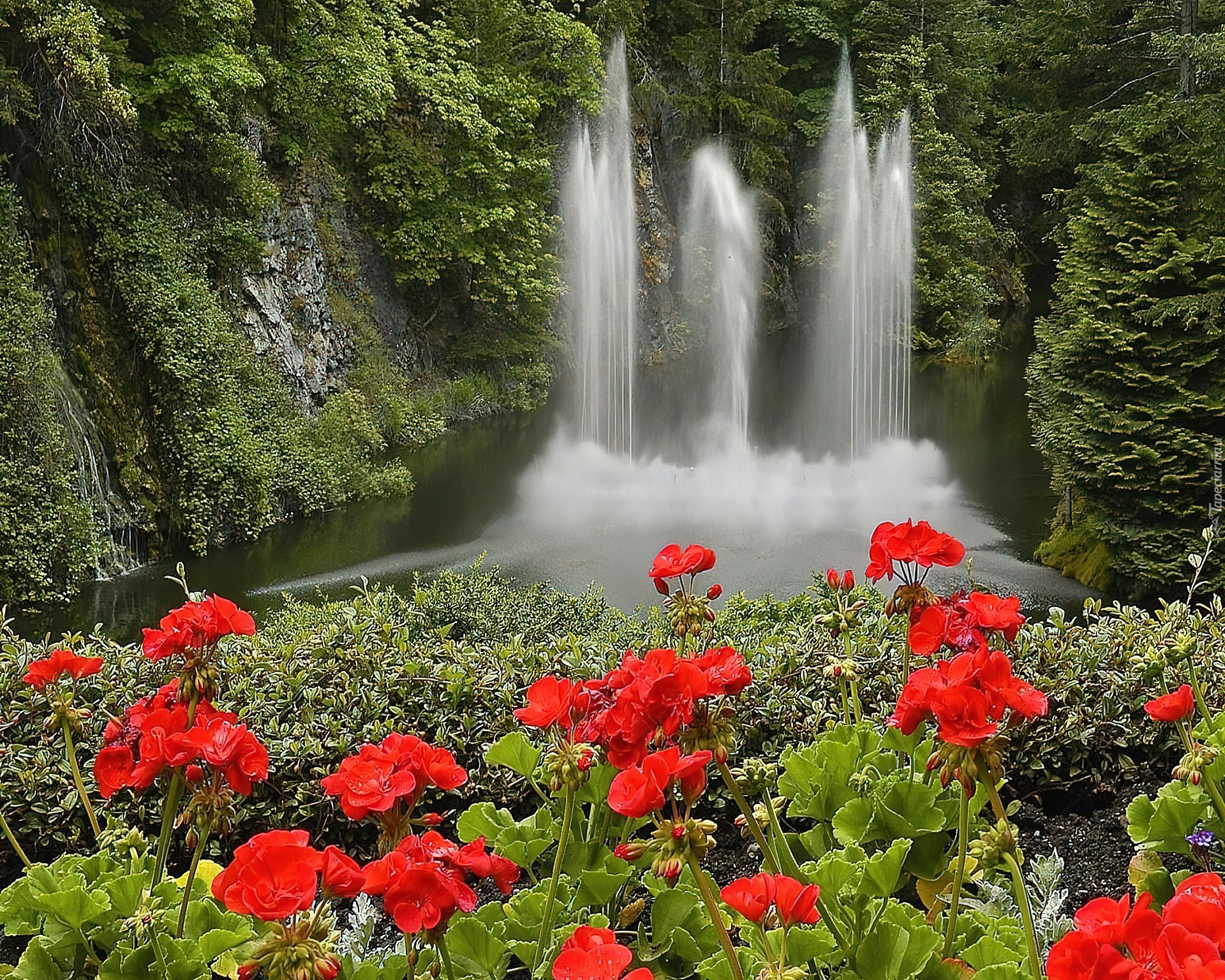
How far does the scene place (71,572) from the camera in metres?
7.03

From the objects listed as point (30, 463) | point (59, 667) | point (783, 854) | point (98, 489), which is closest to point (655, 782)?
point (783, 854)

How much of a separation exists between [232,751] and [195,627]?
13.7 inches

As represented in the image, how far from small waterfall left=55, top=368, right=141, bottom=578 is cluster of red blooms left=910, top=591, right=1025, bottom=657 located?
729 centimetres

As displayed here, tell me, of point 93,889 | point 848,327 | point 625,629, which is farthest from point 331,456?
point 848,327

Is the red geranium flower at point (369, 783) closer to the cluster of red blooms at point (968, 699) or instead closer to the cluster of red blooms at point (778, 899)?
the cluster of red blooms at point (778, 899)

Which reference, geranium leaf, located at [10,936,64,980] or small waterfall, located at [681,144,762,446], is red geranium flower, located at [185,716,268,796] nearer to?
geranium leaf, located at [10,936,64,980]

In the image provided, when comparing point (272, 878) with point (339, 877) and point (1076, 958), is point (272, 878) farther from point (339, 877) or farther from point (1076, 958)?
point (1076, 958)

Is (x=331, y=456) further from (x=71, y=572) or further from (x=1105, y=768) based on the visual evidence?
(x=1105, y=768)

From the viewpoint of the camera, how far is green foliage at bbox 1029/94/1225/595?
6.88m

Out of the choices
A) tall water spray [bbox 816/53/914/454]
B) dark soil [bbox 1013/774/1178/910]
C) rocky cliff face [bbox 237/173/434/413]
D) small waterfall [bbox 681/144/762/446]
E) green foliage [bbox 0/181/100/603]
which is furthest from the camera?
small waterfall [bbox 681/144/762/446]

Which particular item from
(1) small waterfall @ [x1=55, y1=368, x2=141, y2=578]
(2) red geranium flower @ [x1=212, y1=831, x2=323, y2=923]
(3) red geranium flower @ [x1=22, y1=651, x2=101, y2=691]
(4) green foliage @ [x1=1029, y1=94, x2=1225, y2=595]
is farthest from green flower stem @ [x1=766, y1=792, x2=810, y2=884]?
(1) small waterfall @ [x1=55, y1=368, x2=141, y2=578]

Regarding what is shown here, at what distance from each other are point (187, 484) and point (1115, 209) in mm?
7871

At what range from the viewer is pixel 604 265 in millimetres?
15102

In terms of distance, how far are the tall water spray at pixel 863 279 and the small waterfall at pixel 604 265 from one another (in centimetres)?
336
